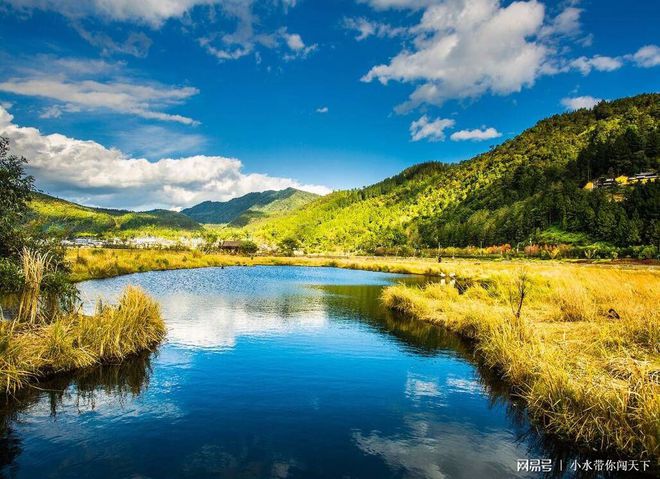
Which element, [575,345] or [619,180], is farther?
[619,180]

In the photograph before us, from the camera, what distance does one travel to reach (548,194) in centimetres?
10675

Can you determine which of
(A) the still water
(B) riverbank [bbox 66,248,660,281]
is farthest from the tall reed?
(B) riverbank [bbox 66,248,660,281]

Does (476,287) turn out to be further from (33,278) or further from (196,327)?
(33,278)

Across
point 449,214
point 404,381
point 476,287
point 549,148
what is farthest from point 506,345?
point 549,148

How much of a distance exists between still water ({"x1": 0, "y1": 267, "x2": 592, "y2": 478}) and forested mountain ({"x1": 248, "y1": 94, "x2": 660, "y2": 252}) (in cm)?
7393

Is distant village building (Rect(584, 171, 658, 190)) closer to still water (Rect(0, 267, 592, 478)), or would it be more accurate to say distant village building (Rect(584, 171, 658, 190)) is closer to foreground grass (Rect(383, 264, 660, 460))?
foreground grass (Rect(383, 264, 660, 460))

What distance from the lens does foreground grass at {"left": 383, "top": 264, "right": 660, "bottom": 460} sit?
8523 millimetres

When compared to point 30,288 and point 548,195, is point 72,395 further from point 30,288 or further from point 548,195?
point 548,195

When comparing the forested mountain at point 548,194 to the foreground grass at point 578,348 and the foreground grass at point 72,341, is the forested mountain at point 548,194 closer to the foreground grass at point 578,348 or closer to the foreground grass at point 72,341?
the foreground grass at point 578,348

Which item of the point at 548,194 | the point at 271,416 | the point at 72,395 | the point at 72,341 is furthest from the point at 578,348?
the point at 548,194

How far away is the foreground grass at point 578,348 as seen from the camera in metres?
8.52

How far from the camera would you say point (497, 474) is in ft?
26.8

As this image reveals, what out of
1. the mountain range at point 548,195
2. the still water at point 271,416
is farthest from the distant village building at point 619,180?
the still water at point 271,416

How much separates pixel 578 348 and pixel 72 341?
16135mm
